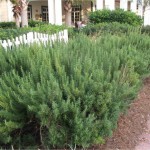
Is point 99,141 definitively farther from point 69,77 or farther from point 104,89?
point 69,77

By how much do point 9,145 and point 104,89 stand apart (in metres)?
1.41

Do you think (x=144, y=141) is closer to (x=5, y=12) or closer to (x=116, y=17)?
(x=116, y=17)

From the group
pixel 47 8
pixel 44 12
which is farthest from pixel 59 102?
pixel 44 12

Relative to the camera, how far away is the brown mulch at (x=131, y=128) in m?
4.59

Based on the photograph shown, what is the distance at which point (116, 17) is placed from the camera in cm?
1886

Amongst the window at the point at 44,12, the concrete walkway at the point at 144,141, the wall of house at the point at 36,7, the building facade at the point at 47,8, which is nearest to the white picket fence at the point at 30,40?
the concrete walkway at the point at 144,141

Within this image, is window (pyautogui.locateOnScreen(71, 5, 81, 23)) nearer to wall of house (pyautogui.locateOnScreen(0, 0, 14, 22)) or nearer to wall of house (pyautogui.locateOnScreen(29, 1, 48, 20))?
wall of house (pyautogui.locateOnScreen(29, 1, 48, 20))

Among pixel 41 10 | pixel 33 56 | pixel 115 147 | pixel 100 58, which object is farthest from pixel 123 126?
pixel 41 10

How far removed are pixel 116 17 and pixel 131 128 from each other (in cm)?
1436

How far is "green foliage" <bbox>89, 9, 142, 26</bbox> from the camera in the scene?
18.5 m

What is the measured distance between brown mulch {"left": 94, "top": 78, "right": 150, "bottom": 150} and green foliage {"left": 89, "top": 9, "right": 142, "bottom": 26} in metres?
12.3

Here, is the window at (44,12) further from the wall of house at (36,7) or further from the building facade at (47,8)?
the wall of house at (36,7)

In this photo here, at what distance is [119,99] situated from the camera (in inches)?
176

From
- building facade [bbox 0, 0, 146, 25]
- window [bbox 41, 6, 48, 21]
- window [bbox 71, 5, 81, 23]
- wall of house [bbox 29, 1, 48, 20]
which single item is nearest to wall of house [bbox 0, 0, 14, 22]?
building facade [bbox 0, 0, 146, 25]
